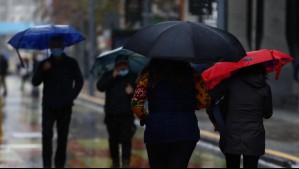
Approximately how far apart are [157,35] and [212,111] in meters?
1.36

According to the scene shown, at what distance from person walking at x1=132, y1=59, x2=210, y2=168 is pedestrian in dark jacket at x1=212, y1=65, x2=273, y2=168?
101 cm

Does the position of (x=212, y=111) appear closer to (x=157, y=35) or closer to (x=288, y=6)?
(x=157, y=35)

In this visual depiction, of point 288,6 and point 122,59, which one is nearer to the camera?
point 122,59

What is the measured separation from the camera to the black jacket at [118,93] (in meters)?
8.77

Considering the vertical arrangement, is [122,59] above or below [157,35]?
below

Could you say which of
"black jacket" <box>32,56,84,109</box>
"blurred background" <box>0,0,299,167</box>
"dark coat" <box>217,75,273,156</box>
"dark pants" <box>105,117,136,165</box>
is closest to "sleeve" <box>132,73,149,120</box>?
"dark coat" <box>217,75,273,156</box>

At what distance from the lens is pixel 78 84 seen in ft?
27.5

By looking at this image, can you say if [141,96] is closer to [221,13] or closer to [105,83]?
[105,83]

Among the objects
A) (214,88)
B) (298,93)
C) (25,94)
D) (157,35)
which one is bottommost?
(25,94)

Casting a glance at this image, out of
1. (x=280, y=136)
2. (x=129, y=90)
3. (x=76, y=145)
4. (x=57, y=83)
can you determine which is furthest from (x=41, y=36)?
(x=280, y=136)

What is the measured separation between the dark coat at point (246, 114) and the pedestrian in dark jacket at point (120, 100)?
8.44 feet

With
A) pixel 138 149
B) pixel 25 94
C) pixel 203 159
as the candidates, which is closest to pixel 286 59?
pixel 203 159

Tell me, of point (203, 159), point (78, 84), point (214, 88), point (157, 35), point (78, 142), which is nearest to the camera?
point (157, 35)

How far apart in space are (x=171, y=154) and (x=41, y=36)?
3966 millimetres
